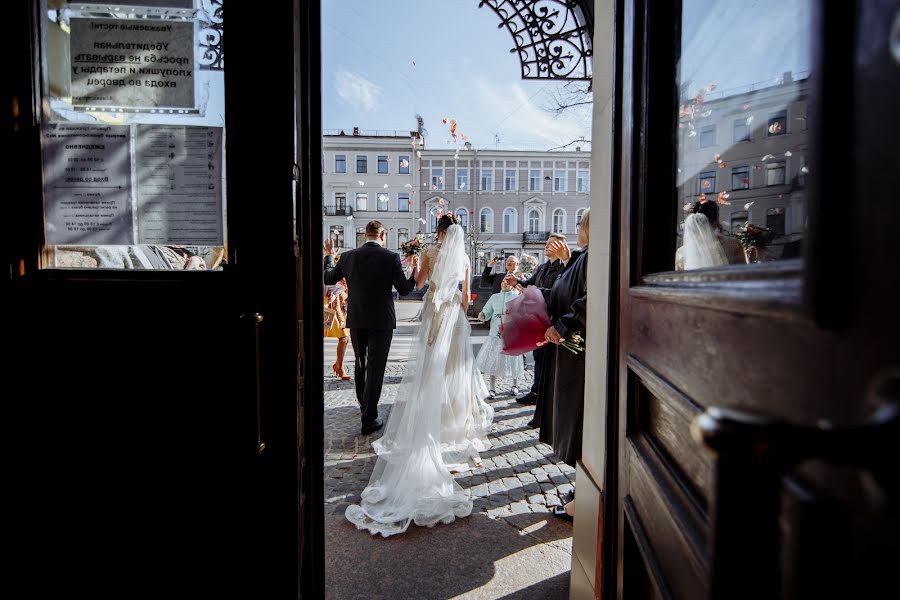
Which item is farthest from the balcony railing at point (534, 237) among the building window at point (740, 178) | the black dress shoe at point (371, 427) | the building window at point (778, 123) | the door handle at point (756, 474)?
the door handle at point (756, 474)

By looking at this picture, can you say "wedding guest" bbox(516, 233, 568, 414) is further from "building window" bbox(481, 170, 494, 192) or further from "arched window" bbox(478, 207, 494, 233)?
"building window" bbox(481, 170, 494, 192)

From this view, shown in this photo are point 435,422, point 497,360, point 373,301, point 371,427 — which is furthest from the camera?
point 497,360

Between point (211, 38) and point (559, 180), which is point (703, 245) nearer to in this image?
point (211, 38)

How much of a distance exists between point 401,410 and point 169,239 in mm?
2983

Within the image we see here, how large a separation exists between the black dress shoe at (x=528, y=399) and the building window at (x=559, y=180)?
3568 cm

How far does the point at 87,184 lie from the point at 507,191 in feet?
128

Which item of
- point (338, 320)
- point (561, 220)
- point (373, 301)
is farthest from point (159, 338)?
point (561, 220)

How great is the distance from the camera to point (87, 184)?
55.2 inches

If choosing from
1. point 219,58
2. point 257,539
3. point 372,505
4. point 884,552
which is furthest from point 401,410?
point 884,552

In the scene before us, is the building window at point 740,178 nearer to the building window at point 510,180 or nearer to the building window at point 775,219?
the building window at point 775,219

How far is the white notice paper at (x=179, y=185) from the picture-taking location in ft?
4.59

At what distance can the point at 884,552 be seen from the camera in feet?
1.24

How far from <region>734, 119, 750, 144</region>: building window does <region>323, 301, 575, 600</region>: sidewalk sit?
225 centimetres

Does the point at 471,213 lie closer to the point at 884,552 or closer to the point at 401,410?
the point at 401,410
